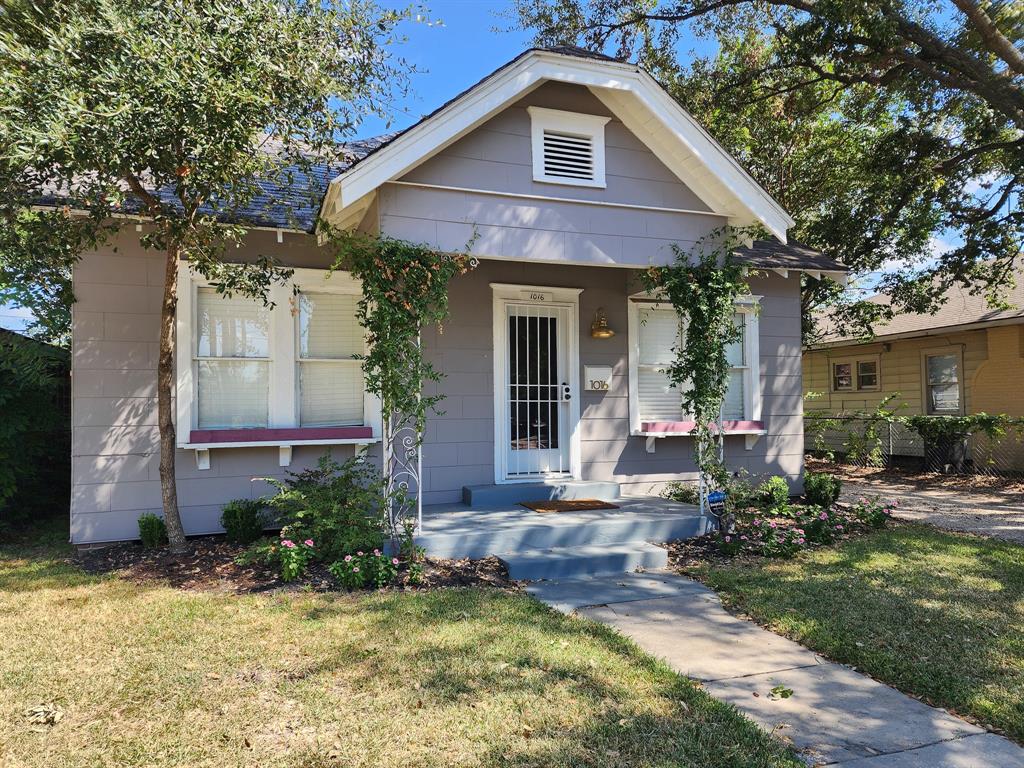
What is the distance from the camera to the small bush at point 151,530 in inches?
233

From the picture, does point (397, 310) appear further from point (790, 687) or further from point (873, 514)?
point (873, 514)

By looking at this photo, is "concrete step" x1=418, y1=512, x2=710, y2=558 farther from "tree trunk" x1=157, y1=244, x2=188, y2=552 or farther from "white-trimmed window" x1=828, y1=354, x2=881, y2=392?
"white-trimmed window" x1=828, y1=354, x2=881, y2=392

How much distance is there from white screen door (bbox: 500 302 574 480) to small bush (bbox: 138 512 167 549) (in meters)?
3.56

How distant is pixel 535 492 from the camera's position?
7.20m

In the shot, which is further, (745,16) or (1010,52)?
(745,16)

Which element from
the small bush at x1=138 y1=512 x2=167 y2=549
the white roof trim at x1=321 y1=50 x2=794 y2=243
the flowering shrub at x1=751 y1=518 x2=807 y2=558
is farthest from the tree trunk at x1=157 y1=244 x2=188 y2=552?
the flowering shrub at x1=751 y1=518 x2=807 y2=558

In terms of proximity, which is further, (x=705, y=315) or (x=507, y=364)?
(x=507, y=364)

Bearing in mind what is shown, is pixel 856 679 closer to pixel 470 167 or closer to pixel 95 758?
pixel 95 758

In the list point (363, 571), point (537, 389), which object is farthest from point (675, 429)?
point (363, 571)

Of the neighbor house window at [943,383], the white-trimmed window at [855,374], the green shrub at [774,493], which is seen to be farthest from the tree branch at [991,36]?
the white-trimmed window at [855,374]

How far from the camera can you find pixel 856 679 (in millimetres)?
3461

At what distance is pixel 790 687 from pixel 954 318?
533 inches

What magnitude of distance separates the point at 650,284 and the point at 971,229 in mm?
8569

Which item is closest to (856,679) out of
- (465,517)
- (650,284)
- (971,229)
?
(465,517)
